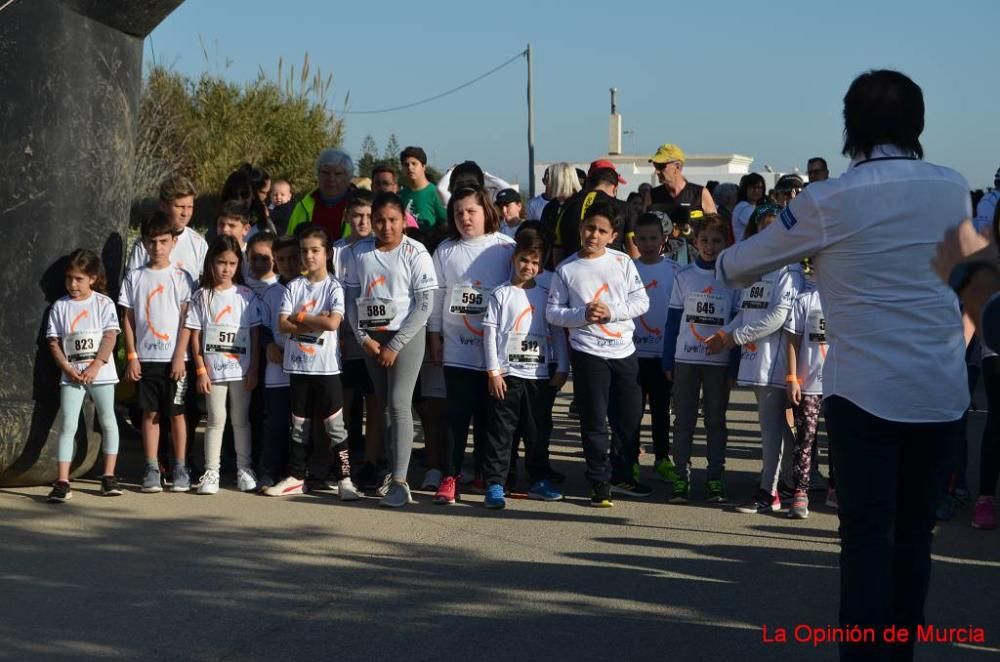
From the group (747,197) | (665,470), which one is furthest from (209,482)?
(747,197)

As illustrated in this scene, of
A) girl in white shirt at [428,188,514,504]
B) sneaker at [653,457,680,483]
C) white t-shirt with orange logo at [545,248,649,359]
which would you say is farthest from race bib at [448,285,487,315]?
sneaker at [653,457,680,483]

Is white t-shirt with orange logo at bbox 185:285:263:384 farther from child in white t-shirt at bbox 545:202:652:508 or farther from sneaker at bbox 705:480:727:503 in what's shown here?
sneaker at bbox 705:480:727:503

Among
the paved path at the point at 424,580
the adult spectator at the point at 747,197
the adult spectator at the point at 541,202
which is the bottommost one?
the paved path at the point at 424,580

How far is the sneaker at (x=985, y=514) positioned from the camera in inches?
290

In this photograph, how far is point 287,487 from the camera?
8.13 m

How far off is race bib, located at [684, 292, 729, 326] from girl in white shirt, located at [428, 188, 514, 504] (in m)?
1.15

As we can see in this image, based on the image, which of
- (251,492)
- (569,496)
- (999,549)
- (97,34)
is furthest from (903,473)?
(97,34)

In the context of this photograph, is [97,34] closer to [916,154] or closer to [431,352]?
[431,352]

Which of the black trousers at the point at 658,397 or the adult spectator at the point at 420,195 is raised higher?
the adult spectator at the point at 420,195

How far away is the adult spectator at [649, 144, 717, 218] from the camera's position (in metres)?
11.5

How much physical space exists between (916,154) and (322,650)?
2.78 m

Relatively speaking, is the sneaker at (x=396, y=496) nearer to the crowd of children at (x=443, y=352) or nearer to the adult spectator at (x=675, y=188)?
the crowd of children at (x=443, y=352)

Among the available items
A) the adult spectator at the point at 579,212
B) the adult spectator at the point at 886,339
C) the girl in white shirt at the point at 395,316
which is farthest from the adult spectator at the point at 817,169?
the adult spectator at the point at 886,339

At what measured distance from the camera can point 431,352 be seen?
8.39 m
